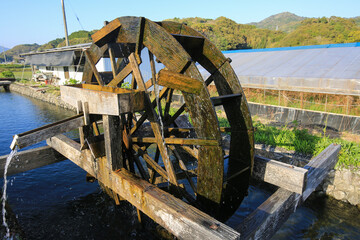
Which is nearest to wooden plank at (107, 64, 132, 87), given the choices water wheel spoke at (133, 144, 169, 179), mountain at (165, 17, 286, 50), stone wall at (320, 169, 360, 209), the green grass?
water wheel spoke at (133, 144, 169, 179)

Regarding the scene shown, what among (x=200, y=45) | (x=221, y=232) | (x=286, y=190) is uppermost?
(x=200, y=45)

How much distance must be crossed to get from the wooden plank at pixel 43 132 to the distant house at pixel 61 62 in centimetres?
1306

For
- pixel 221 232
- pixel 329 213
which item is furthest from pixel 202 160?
pixel 329 213

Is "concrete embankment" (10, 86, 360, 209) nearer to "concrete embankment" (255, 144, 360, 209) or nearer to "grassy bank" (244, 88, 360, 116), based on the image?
"concrete embankment" (255, 144, 360, 209)

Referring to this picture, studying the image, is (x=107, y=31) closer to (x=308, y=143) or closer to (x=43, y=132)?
(x=43, y=132)

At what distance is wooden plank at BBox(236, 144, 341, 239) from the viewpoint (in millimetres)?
2341

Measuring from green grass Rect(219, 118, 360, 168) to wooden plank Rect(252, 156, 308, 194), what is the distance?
2054mm

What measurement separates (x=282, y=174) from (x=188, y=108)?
150cm

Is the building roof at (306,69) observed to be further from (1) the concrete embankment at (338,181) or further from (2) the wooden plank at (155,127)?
(2) the wooden plank at (155,127)

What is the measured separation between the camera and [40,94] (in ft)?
59.4

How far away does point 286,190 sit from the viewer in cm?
300

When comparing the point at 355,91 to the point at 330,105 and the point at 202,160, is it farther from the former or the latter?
the point at 202,160

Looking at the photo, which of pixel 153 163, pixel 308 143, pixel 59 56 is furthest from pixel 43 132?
pixel 59 56

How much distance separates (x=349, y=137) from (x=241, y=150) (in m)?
5.07
